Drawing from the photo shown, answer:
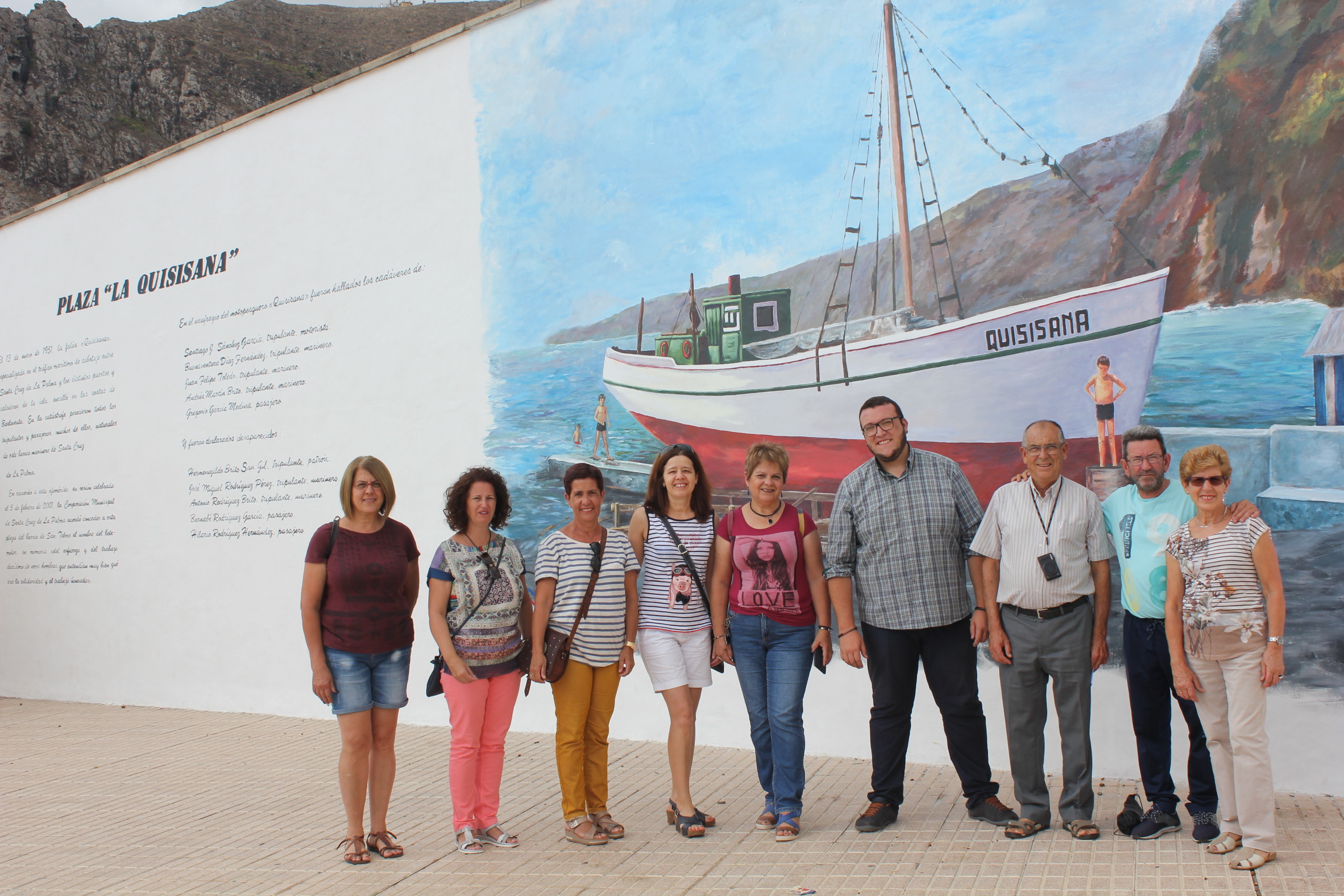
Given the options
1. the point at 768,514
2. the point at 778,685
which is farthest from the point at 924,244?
the point at 778,685

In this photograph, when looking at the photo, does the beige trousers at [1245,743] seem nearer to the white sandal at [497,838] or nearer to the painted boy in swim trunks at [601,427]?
the white sandal at [497,838]

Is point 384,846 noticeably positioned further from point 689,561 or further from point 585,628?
point 689,561

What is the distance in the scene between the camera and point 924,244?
4.62 meters

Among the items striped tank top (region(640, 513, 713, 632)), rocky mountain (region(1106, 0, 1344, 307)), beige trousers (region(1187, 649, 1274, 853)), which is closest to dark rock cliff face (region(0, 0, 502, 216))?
striped tank top (region(640, 513, 713, 632))

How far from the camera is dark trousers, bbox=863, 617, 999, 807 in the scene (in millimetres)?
3467

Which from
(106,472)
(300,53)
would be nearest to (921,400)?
(106,472)

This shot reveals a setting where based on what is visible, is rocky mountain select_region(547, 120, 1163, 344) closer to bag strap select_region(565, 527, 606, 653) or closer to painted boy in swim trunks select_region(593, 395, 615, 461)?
painted boy in swim trunks select_region(593, 395, 615, 461)

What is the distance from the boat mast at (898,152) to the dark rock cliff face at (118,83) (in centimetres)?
1850

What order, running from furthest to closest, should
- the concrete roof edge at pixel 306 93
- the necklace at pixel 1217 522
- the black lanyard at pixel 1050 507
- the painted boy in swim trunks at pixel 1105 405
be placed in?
the concrete roof edge at pixel 306 93
the painted boy in swim trunks at pixel 1105 405
the black lanyard at pixel 1050 507
the necklace at pixel 1217 522

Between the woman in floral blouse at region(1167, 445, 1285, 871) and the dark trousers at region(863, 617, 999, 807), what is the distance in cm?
69

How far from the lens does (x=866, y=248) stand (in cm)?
479

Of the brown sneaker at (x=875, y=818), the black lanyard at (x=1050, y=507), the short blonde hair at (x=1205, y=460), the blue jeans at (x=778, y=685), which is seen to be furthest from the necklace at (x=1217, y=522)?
the brown sneaker at (x=875, y=818)

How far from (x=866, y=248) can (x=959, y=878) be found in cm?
296

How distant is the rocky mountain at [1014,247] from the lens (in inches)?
162
